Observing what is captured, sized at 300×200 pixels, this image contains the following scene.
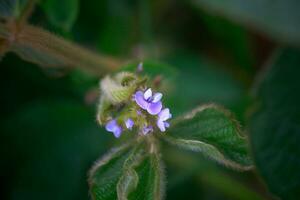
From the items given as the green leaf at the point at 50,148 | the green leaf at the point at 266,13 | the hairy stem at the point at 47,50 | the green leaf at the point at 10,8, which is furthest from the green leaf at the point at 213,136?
the green leaf at the point at 50,148

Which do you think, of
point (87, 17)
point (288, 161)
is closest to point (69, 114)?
point (87, 17)

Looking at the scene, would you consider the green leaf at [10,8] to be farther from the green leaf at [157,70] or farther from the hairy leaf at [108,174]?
the hairy leaf at [108,174]

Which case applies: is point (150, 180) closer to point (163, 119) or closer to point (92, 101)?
point (163, 119)

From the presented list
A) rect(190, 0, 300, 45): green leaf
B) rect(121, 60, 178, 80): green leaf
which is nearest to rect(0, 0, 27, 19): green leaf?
rect(121, 60, 178, 80): green leaf

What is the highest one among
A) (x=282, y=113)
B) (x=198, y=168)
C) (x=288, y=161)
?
(x=198, y=168)

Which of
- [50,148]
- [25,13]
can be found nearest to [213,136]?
[25,13]

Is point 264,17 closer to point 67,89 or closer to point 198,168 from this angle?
point 198,168
